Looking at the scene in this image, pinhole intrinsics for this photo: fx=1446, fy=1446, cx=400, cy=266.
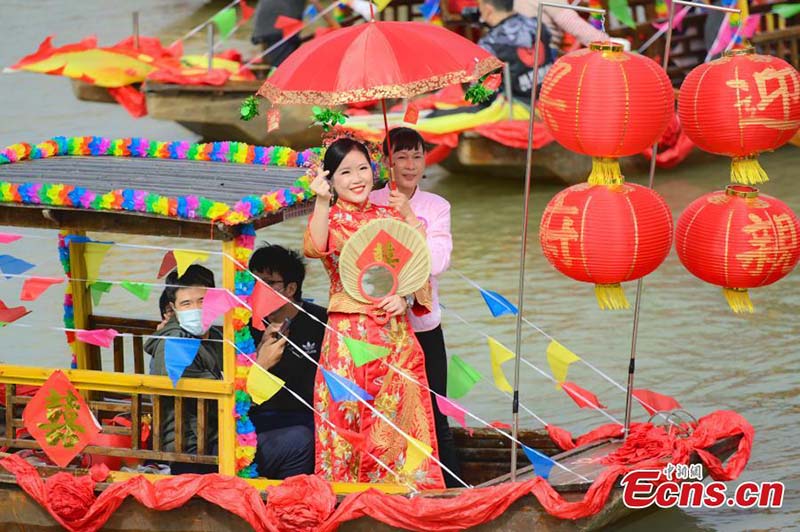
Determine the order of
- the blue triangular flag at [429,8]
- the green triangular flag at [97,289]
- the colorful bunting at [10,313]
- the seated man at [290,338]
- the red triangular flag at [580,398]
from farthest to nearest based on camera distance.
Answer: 1. the blue triangular flag at [429,8]
2. the red triangular flag at [580,398]
3. the green triangular flag at [97,289]
4. the colorful bunting at [10,313]
5. the seated man at [290,338]

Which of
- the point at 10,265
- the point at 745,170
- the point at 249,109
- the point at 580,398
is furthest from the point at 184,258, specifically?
the point at 745,170

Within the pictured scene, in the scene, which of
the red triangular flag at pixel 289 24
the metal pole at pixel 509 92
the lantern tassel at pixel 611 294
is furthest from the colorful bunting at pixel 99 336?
the red triangular flag at pixel 289 24

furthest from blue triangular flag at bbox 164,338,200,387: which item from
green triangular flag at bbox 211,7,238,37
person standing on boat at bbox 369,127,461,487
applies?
green triangular flag at bbox 211,7,238,37

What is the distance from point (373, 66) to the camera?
16.1 ft

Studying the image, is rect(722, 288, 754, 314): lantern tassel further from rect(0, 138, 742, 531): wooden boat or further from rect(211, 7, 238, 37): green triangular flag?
rect(211, 7, 238, 37): green triangular flag

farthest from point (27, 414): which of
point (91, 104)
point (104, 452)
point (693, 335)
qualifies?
point (91, 104)

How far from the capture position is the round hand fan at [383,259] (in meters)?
5.01

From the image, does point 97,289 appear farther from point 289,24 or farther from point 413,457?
point 289,24

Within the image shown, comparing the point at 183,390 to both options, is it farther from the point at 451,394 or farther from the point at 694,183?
the point at 694,183

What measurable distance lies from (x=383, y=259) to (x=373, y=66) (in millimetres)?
665

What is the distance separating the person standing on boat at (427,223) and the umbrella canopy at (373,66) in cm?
33

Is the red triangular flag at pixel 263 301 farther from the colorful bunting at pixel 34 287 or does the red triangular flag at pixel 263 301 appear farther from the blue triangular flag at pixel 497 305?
the blue triangular flag at pixel 497 305

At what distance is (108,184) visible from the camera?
527cm

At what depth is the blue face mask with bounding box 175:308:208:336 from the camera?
17.4 ft
